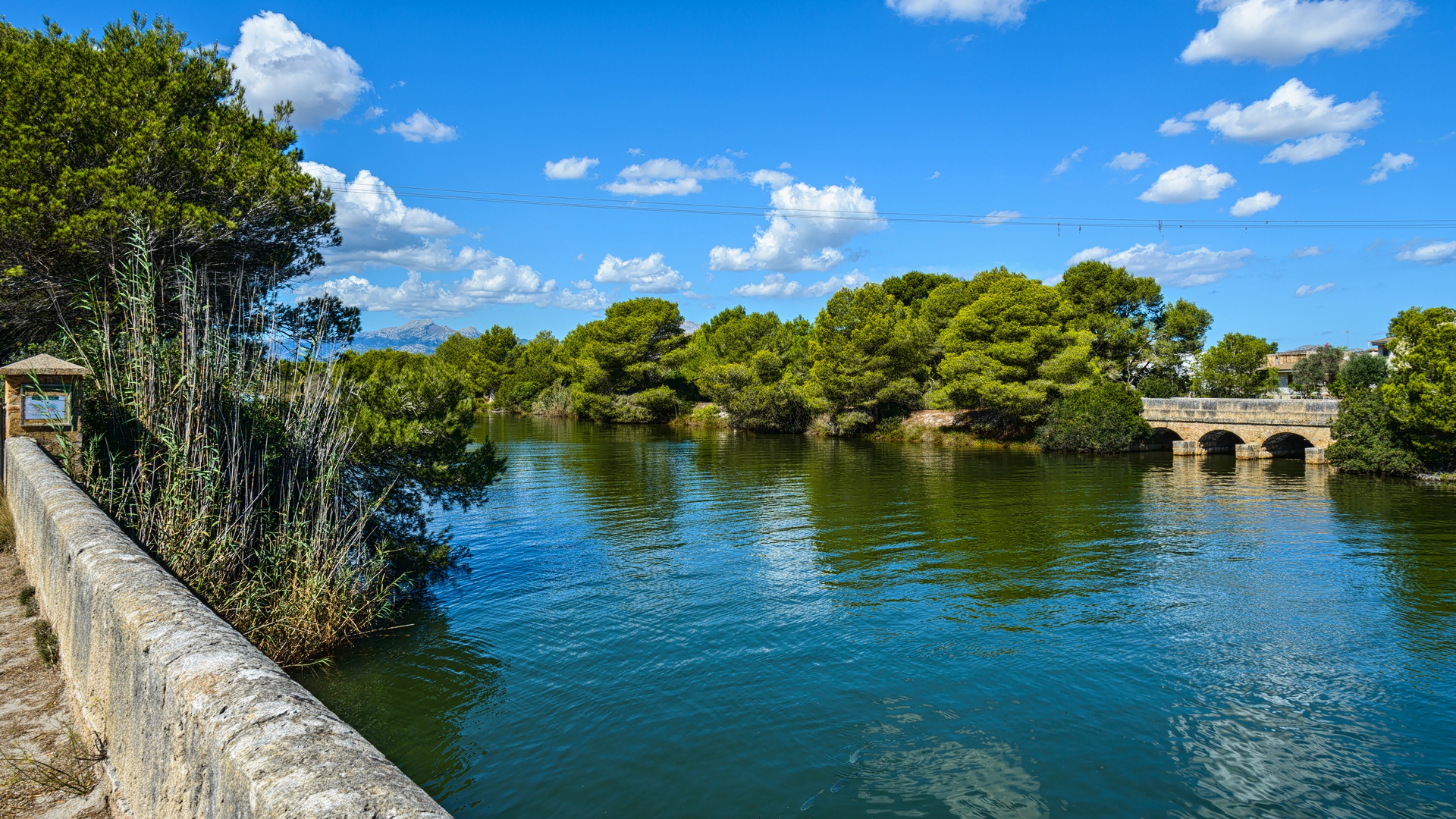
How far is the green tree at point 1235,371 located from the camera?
49156mm

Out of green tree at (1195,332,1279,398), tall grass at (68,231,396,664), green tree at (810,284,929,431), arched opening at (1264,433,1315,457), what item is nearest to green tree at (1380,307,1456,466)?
arched opening at (1264,433,1315,457)

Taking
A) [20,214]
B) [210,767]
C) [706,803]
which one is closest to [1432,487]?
[706,803]

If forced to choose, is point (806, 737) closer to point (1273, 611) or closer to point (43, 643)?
point (43, 643)

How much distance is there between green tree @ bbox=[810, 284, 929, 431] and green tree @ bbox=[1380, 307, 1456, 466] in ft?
79.2

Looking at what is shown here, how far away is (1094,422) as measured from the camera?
1602 inches

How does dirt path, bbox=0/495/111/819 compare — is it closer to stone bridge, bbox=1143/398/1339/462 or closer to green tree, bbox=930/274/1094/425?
green tree, bbox=930/274/1094/425

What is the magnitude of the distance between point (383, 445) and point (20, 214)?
6312mm

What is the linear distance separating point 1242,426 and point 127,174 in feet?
146

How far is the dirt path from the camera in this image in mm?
4555

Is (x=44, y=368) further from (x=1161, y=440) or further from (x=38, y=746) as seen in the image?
(x=1161, y=440)

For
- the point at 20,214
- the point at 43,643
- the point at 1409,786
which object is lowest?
the point at 1409,786

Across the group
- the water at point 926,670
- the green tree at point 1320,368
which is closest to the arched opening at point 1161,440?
the water at point 926,670

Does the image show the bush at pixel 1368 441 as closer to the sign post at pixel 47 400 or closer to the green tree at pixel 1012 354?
the green tree at pixel 1012 354

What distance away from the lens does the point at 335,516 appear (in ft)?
35.8
